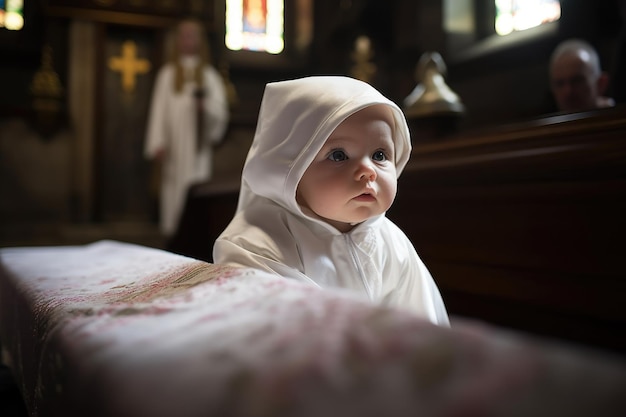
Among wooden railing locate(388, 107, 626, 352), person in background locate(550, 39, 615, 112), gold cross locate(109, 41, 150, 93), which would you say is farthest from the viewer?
gold cross locate(109, 41, 150, 93)

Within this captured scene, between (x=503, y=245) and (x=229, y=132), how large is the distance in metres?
5.08

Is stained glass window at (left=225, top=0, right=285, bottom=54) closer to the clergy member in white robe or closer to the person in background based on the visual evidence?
the clergy member in white robe

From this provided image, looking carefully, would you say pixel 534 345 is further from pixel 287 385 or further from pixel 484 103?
pixel 484 103

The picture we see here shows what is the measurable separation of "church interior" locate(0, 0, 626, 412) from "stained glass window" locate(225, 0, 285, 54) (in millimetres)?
99

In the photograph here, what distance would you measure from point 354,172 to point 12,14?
19.3 ft

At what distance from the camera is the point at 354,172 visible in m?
0.89

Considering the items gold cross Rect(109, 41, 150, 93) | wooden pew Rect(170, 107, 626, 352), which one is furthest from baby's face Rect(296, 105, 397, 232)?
gold cross Rect(109, 41, 150, 93)

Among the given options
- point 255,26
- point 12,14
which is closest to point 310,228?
point 12,14

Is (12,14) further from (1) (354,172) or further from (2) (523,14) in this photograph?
(1) (354,172)

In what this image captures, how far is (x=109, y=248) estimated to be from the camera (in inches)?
62.7

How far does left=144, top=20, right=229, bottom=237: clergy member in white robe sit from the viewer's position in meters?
5.28

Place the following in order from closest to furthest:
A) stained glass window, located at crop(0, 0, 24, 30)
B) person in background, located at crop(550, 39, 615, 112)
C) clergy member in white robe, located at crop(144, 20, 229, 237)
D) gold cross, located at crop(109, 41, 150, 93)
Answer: person in background, located at crop(550, 39, 615, 112) → clergy member in white robe, located at crop(144, 20, 229, 237) → stained glass window, located at crop(0, 0, 24, 30) → gold cross, located at crop(109, 41, 150, 93)

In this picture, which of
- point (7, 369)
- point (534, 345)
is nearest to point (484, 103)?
point (7, 369)

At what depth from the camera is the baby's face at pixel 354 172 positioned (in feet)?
2.94
